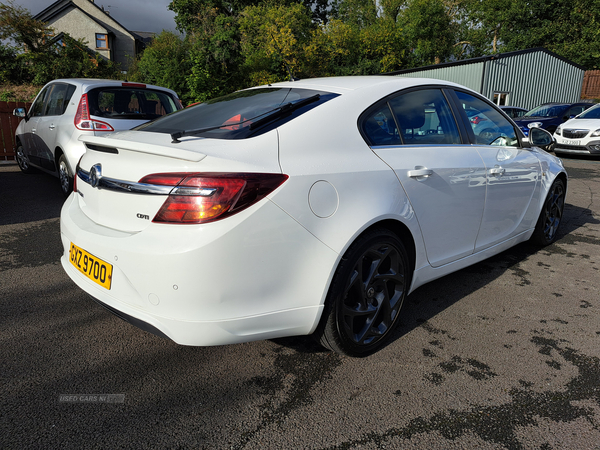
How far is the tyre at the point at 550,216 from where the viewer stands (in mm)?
4199

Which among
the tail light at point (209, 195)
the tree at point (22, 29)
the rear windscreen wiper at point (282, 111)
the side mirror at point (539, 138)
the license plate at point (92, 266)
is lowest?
the license plate at point (92, 266)

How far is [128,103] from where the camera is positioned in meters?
5.90

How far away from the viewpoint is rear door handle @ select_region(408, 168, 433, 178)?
7.99 feet

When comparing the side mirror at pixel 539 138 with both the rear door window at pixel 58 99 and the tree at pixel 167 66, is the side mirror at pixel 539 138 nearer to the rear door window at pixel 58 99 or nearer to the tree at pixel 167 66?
the rear door window at pixel 58 99

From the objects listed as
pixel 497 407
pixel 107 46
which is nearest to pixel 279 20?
pixel 107 46

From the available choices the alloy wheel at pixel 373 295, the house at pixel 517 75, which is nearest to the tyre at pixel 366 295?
the alloy wheel at pixel 373 295

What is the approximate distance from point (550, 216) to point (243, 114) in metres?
3.52

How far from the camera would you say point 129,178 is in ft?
6.53

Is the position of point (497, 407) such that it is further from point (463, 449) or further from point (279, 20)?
point (279, 20)

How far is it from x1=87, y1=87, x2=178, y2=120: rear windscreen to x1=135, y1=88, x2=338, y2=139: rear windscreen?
11.0 ft

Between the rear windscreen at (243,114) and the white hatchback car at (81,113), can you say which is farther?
the white hatchback car at (81,113)

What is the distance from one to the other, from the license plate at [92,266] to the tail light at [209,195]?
461 millimetres

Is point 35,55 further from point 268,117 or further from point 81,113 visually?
point 268,117

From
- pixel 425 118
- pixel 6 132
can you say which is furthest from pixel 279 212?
pixel 6 132
